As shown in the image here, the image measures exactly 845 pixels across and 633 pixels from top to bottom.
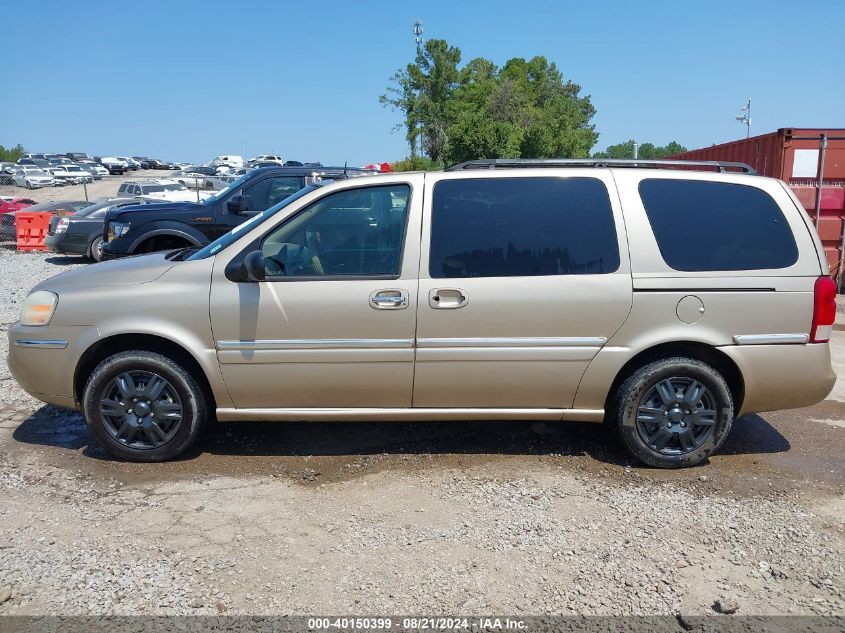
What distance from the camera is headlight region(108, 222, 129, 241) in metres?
9.11

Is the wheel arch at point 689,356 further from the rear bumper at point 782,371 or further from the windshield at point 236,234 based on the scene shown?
the windshield at point 236,234

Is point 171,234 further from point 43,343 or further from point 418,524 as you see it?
point 418,524

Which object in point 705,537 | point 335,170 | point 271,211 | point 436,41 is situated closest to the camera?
point 705,537

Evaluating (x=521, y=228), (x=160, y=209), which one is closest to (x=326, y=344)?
(x=521, y=228)

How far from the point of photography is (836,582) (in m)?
3.22

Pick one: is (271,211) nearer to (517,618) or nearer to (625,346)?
(625,346)

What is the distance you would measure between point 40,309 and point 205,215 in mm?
4897

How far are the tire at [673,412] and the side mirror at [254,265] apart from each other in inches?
94.3

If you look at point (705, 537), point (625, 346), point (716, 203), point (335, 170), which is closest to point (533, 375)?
point (625, 346)

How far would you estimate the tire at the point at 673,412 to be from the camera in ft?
14.2

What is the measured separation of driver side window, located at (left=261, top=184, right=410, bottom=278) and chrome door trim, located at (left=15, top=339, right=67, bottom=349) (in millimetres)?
1430

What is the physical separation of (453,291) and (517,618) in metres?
1.95

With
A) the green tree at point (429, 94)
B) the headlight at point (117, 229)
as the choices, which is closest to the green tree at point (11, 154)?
the green tree at point (429, 94)

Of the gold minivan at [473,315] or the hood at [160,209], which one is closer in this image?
the gold minivan at [473,315]
